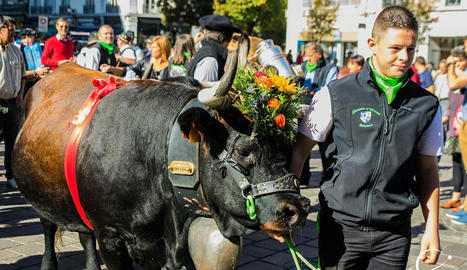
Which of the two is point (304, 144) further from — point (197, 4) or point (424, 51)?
point (197, 4)

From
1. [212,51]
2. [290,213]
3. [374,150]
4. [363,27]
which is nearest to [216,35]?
[212,51]

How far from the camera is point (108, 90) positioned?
3.32 m

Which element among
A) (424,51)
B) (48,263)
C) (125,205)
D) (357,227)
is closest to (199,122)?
(125,205)

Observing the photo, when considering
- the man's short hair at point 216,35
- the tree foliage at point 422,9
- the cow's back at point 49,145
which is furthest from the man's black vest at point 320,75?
the tree foliage at point 422,9

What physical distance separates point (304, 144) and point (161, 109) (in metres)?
0.84

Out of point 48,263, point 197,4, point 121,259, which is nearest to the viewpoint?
point 121,259

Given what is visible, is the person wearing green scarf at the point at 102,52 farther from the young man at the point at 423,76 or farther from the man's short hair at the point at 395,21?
the young man at the point at 423,76

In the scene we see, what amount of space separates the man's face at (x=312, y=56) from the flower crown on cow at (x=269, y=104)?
618cm

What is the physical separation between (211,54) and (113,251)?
2205 mm

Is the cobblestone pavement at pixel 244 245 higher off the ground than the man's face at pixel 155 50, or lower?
lower

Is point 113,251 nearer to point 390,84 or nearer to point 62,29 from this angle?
point 390,84

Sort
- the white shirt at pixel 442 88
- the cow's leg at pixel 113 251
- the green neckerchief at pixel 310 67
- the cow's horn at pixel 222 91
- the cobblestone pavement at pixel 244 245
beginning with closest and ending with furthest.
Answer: the cow's horn at pixel 222 91 < the cow's leg at pixel 113 251 < the cobblestone pavement at pixel 244 245 < the green neckerchief at pixel 310 67 < the white shirt at pixel 442 88

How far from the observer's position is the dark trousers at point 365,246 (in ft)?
8.80

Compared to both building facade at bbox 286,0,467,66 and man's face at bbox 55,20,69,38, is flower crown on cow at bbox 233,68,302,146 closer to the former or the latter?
man's face at bbox 55,20,69,38
